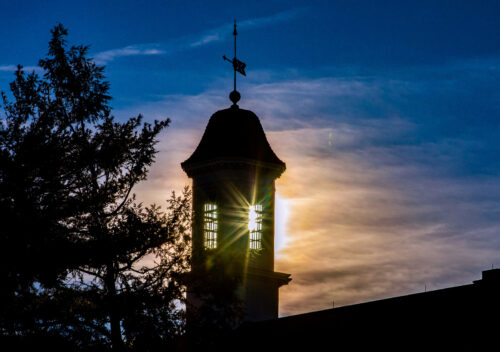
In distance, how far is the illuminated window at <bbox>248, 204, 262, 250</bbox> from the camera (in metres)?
45.4

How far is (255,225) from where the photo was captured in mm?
45688

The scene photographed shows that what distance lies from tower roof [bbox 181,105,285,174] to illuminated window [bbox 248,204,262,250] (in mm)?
2000

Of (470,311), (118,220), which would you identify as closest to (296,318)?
(470,311)

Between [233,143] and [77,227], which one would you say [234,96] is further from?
[77,227]

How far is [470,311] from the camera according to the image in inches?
1224

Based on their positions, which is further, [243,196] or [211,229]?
[243,196]

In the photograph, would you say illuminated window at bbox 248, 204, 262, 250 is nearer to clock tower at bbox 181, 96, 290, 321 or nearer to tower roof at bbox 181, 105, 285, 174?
clock tower at bbox 181, 96, 290, 321

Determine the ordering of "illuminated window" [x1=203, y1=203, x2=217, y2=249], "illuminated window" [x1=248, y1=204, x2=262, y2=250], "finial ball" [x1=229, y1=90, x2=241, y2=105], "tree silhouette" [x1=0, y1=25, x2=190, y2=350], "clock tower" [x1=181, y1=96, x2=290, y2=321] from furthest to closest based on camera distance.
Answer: "finial ball" [x1=229, y1=90, x2=241, y2=105] < "illuminated window" [x1=248, y1=204, x2=262, y2=250] < "clock tower" [x1=181, y1=96, x2=290, y2=321] < "illuminated window" [x1=203, y1=203, x2=217, y2=249] < "tree silhouette" [x1=0, y1=25, x2=190, y2=350]

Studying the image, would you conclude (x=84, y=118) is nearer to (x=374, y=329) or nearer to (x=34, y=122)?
(x=34, y=122)

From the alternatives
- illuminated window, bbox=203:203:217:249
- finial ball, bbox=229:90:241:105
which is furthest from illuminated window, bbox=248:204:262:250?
finial ball, bbox=229:90:241:105

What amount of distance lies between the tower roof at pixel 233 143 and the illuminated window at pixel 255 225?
2.00 meters

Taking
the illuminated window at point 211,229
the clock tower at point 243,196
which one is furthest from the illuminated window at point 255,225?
the illuminated window at point 211,229

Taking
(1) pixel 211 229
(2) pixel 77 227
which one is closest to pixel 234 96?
(1) pixel 211 229

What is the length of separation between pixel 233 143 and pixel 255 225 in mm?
3692
